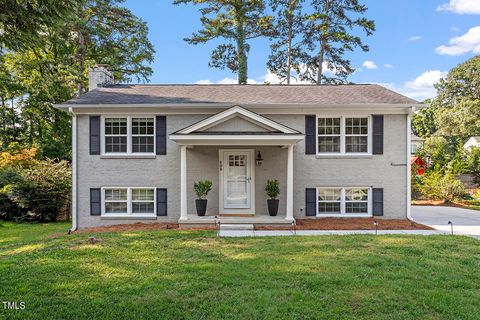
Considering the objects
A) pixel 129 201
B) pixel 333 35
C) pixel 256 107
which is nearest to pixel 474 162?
pixel 333 35

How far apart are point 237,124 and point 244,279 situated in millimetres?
6572

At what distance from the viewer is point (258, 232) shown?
9.96 m

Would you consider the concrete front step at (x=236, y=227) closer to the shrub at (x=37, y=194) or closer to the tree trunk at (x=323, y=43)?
the shrub at (x=37, y=194)

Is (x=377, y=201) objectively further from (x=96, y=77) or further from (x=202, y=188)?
(x=96, y=77)

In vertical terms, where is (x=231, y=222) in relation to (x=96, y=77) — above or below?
below

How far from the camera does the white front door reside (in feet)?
39.4

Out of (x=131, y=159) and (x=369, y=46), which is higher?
(x=369, y=46)

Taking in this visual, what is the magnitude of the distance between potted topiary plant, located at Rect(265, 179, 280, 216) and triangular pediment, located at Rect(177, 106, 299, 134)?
185cm

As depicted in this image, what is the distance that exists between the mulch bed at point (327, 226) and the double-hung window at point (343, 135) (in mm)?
2466

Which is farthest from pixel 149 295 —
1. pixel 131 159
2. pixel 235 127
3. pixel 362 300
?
pixel 131 159

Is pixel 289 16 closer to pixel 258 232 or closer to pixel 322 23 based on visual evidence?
pixel 322 23

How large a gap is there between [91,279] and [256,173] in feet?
24.4

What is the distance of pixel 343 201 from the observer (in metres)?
12.3

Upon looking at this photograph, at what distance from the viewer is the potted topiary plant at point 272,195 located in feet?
37.5
